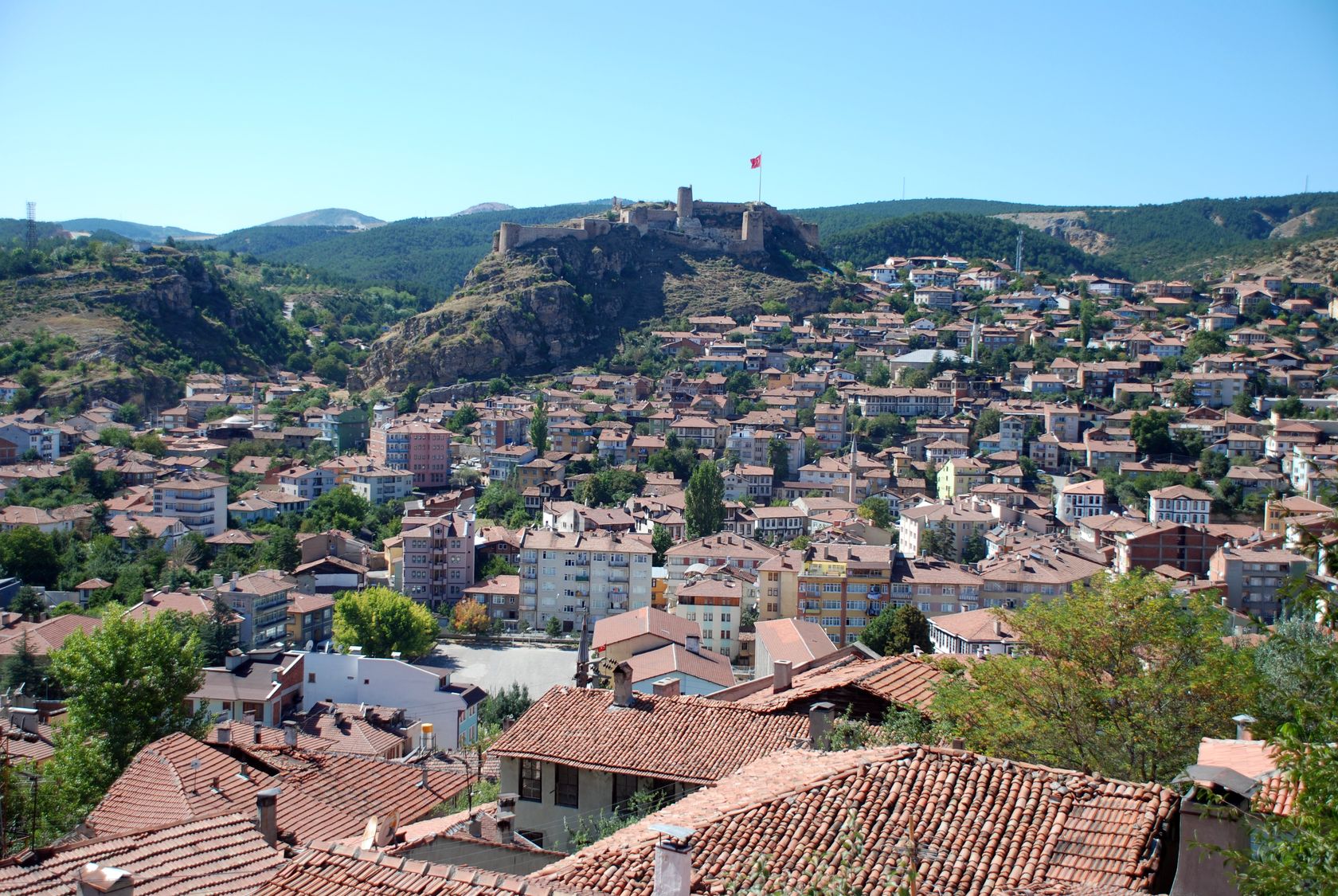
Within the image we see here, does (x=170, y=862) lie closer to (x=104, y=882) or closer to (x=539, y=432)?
(x=104, y=882)

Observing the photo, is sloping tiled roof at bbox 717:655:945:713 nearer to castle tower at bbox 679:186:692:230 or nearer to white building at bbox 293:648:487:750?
white building at bbox 293:648:487:750

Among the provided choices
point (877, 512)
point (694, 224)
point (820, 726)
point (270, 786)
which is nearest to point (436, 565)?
point (877, 512)

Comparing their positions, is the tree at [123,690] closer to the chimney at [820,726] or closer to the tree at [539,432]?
the chimney at [820,726]

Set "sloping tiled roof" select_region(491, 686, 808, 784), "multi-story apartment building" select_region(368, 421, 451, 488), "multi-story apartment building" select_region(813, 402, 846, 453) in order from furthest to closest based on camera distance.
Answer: "multi-story apartment building" select_region(813, 402, 846, 453) < "multi-story apartment building" select_region(368, 421, 451, 488) < "sloping tiled roof" select_region(491, 686, 808, 784)

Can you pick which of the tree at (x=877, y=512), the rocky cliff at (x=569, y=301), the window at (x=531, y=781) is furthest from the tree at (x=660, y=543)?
the window at (x=531, y=781)

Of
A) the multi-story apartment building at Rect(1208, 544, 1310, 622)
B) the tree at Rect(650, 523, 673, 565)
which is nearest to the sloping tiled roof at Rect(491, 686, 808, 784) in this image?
the multi-story apartment building at Rect(1208, 544, 1310, 622)

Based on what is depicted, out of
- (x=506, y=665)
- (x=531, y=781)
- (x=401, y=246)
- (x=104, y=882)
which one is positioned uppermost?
(x=401, y=246)
